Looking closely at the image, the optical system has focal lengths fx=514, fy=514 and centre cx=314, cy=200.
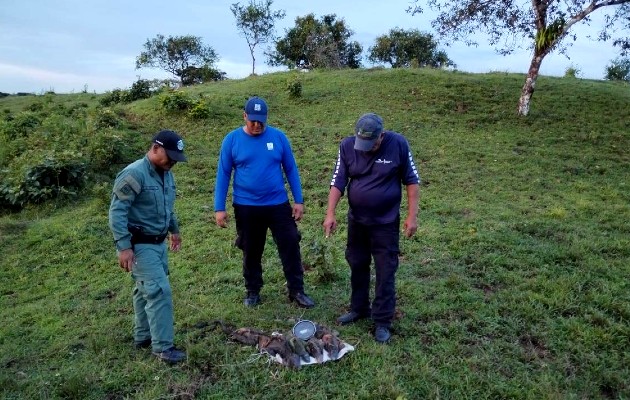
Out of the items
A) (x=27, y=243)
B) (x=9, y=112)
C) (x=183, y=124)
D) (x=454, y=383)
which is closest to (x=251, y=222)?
(x=454, y=383)

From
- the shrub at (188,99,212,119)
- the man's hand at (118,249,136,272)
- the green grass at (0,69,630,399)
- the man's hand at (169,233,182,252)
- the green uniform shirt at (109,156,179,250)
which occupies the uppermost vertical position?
the shrub at (188,99,212,119)

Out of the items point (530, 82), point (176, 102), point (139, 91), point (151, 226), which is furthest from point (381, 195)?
point (139, 91)

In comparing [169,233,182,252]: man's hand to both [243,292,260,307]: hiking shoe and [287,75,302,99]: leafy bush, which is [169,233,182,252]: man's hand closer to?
[243,292,260,307]: hiking shoe

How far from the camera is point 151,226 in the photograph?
3646 millimetres

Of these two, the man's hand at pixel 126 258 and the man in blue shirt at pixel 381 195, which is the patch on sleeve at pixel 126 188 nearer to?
the man's hand at pixel 126 258

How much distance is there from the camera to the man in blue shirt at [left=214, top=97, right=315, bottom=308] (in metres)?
4.35

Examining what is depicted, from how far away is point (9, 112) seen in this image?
49.3 feet

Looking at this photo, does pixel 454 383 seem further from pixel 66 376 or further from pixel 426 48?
pixel 426 48

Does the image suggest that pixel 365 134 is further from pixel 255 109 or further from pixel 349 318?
pixel 349 318

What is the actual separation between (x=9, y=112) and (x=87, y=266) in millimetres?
11171

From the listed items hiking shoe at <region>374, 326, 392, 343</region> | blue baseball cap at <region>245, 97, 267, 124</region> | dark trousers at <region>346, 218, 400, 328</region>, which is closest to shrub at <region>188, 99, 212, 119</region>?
blue baseball cap at <region>245, 97, 267, 124</region>

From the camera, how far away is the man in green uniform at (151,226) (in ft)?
11.3

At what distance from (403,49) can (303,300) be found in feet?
104

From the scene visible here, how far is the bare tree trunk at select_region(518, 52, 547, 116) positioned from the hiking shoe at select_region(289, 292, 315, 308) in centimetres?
1060
